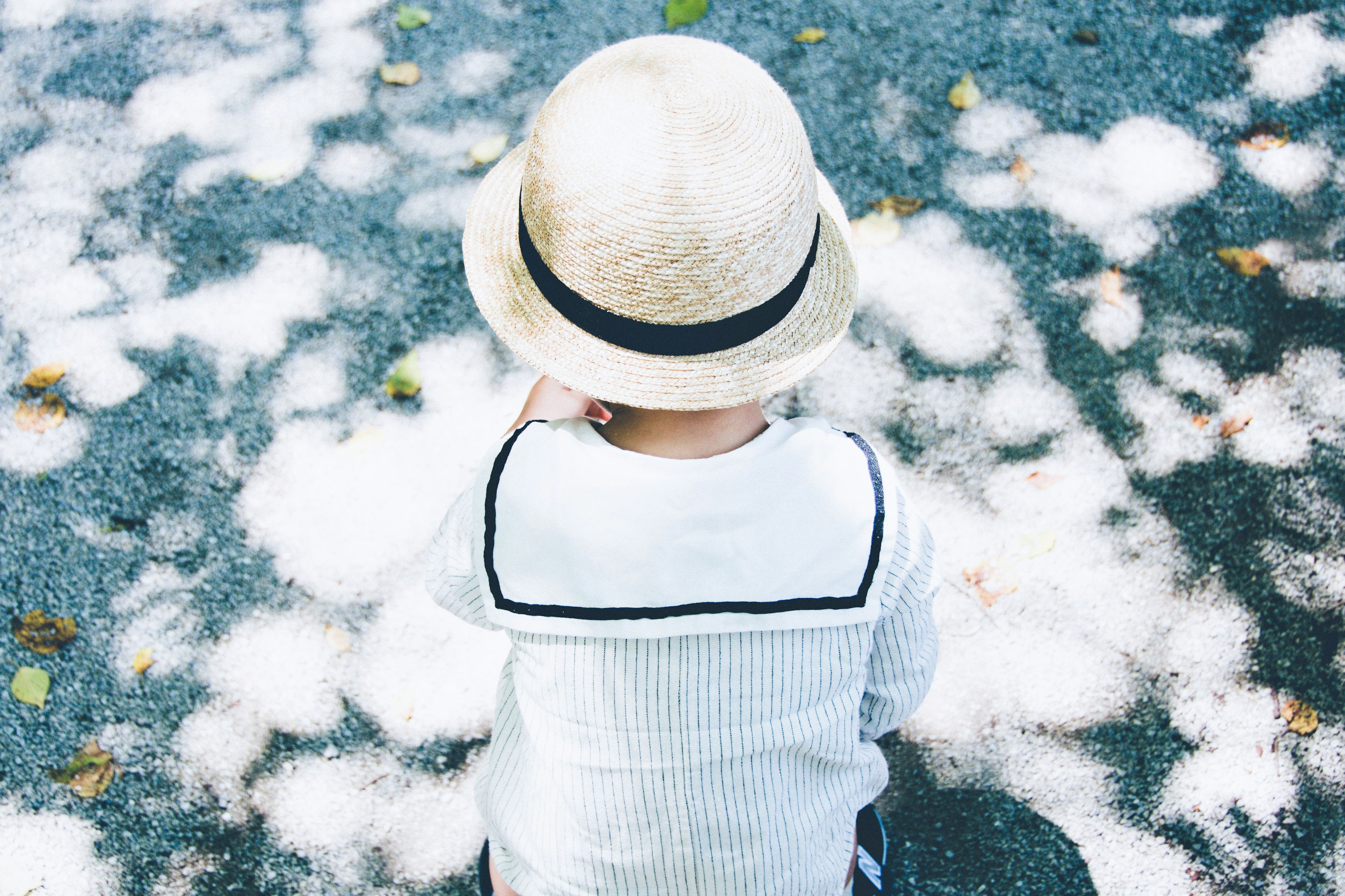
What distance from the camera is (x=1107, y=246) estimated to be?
2.84m

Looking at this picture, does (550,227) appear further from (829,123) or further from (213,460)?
(829,123)

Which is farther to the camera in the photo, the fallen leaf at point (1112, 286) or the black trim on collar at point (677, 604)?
the fallen leaf at point (1112, 286)

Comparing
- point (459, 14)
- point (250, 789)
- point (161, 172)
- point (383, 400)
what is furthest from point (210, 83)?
point (250, 789)

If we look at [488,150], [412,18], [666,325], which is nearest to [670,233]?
[666,325]

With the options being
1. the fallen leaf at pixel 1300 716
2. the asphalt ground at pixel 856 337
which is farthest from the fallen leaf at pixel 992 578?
the fallen leaf at pixel 1300 716

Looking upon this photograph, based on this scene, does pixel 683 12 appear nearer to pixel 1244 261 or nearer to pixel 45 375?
pixel 1244 261

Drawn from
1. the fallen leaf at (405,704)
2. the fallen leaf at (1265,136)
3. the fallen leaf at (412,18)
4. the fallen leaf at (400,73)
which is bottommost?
the fallen leaf at (405,704)

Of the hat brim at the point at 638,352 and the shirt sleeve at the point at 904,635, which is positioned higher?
the hat brim at the point at 638,352

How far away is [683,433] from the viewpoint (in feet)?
4.26

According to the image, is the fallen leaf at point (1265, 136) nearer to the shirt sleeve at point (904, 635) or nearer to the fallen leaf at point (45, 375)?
the shirt sleeve at point (904, 635)

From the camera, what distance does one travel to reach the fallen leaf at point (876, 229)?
9.36 feet

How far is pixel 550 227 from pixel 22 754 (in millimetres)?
2033

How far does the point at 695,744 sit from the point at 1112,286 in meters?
2.27

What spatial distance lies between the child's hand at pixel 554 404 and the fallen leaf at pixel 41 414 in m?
1.61
